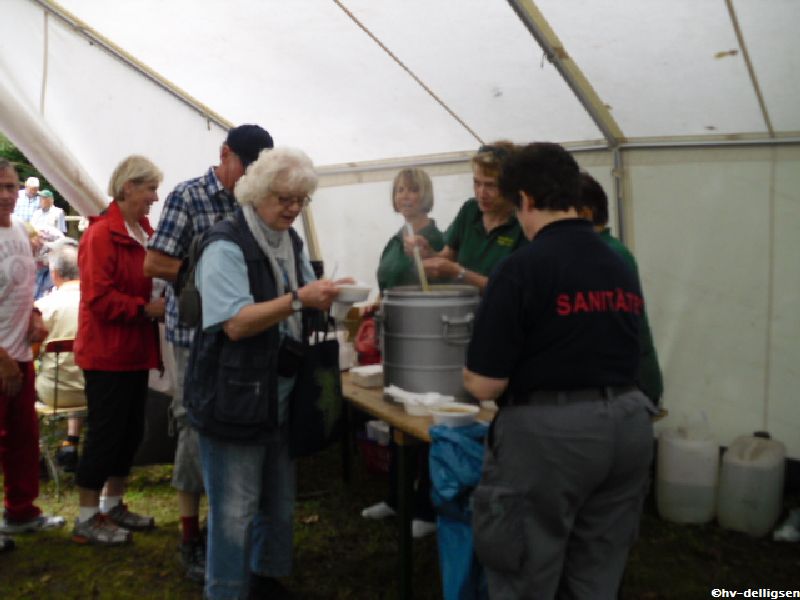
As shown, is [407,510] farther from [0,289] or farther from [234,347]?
[0,289]

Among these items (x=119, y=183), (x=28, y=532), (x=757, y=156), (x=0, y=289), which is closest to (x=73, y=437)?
(x=28, y=532)

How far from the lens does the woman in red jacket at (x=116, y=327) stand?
3453 mm

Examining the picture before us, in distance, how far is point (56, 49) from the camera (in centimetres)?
507

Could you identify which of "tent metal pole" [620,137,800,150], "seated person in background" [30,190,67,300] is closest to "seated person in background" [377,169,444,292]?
"tent metal pole" [620,137,800,150]

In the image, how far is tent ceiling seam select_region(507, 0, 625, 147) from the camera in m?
3.38

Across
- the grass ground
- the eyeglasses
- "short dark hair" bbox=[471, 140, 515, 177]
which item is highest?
"short dark hair" bbox=[471, 140, 515, 177]

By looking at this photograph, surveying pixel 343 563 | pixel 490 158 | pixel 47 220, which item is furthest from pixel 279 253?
pixel 47 220

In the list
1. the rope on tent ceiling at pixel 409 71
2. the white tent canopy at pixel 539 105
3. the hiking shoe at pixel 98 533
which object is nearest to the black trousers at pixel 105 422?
the hiking shoe at pixel 98 533

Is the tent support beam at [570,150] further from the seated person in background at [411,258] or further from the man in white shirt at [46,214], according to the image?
the man in white shirt at [46,214]

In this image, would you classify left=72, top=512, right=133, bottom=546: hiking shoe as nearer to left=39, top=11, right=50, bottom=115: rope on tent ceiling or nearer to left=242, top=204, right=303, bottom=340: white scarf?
left=242, top=204, right=303, bottom=340: white scarf

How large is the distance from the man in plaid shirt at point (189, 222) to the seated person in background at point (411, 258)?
1.09m

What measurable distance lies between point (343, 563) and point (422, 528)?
0.45 m

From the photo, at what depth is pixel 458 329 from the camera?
2740mm

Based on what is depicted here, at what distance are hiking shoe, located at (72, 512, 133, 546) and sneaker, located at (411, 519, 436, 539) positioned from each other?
1470 mm
